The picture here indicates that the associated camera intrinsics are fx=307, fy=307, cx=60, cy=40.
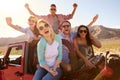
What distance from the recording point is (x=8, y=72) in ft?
23.6

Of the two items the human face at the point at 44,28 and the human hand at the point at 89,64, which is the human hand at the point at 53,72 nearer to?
the human face at the point at 44,28

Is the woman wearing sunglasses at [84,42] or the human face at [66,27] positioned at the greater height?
the human face at [66,27]

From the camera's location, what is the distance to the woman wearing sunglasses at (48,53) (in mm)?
4867

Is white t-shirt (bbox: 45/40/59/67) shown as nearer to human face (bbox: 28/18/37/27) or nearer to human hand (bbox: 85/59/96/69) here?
human hand (bbox: 85/59/96/69)

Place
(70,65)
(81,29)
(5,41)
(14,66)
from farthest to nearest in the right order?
(5,41) → (14,66) → (81,29) → (70,65)

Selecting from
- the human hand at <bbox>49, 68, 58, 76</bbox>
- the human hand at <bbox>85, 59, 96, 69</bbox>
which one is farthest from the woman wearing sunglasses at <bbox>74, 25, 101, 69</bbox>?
the human hand at <bbox>49, 68, 58, 76</bbox>

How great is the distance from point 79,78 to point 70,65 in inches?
13.3

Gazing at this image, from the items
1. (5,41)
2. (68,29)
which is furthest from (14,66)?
(5,41)

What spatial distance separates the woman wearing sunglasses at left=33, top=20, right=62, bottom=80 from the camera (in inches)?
192

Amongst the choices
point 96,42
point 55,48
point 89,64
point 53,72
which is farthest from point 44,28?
point 96,42

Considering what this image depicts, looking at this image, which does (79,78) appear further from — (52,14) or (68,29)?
(52,14)

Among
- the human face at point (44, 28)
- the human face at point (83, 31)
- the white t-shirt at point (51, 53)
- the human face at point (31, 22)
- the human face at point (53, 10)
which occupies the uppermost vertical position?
the human face at point (53, 10)

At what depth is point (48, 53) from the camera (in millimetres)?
4902

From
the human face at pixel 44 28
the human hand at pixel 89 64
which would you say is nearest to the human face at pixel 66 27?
the human hand at pixel 89 64
